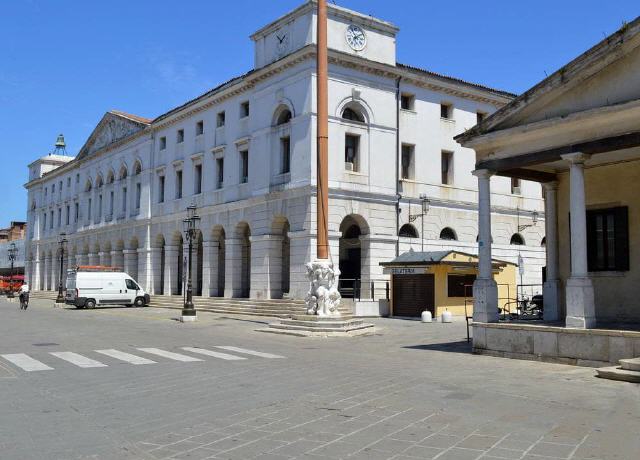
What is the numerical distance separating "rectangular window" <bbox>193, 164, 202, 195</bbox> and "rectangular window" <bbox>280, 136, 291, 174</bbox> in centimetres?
883

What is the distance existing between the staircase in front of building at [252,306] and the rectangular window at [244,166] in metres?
6.61

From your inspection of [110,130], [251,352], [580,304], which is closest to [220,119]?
[110,130]

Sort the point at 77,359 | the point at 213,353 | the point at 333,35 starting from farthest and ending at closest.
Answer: the point at 333,35 → the point at 213,353 → the point at 77,359

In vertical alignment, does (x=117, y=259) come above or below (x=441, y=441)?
above

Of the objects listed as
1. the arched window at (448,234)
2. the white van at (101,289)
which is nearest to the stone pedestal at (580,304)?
the arched window at (448,234)

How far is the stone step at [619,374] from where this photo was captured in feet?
36.0

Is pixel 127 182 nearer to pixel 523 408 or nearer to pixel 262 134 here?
pixel 262 134

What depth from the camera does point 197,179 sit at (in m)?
40.4

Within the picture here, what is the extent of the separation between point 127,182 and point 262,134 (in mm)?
18854

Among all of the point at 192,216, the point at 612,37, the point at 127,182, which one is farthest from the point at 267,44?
the point at 612,37

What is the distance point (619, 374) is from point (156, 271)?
125 feet

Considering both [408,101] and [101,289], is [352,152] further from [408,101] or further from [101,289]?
[101,289]

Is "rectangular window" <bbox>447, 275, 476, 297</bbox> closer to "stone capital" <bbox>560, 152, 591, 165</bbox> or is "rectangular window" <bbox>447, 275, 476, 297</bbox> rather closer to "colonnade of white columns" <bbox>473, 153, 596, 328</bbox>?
"colonnade of white columns" <bbox>473, 153, 596, 328</bbox>

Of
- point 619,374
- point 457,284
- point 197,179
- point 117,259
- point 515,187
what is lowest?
point 619,374
